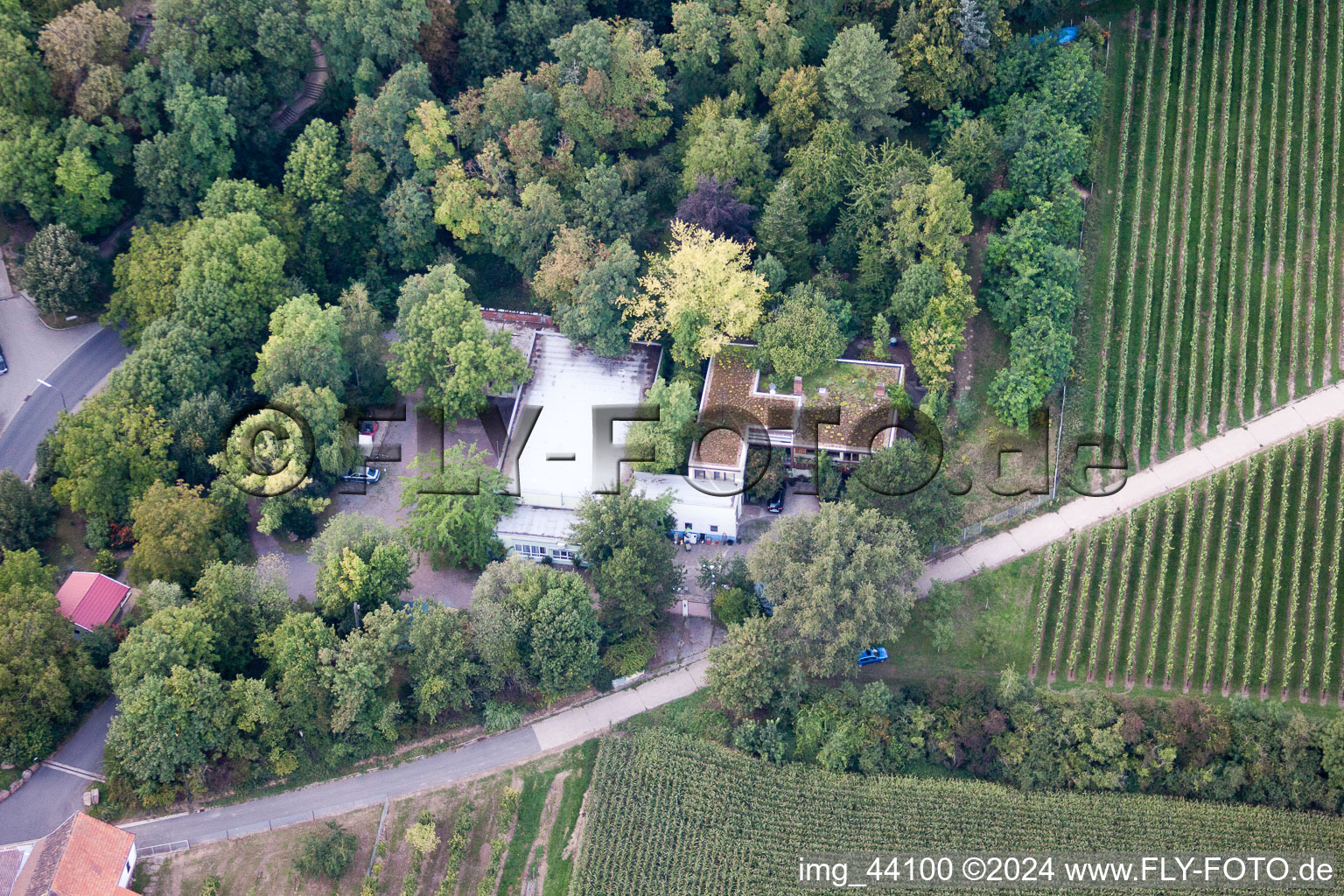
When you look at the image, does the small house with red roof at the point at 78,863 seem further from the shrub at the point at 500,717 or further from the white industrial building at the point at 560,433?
the white industrial building at the point at 560,433

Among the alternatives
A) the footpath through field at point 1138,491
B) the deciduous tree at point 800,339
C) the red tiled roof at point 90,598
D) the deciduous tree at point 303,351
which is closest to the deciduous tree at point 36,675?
the red tiled roof at point 90,598

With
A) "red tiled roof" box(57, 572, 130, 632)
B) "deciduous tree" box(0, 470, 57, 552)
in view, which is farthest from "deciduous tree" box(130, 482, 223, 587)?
"deciduous tree" box(0, 470, 57, 552)

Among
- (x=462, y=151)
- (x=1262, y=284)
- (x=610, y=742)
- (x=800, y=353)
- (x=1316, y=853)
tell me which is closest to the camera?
(x=1316, y=853)

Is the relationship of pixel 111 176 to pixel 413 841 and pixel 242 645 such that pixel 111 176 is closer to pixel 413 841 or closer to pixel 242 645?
pixel 242 645

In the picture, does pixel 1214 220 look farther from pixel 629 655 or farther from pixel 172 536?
pixel 172 536

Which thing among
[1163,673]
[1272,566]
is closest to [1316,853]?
[1163,673]

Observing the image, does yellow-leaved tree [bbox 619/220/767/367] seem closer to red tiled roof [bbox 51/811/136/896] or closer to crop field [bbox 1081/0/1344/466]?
crop field [bbox 1081/0/1344/466]

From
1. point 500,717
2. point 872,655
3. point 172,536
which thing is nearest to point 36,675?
point 172,536
